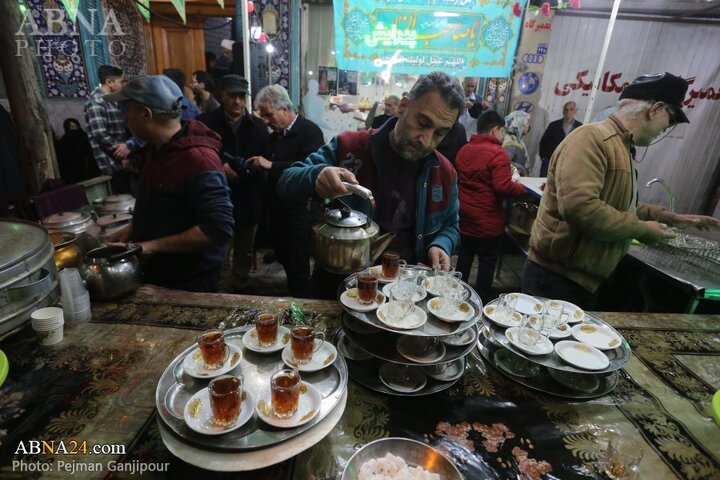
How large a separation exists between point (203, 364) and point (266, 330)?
23 centimetres

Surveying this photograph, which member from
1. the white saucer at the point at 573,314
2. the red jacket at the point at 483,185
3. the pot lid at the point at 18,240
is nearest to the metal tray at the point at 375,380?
the white saucer at the point at 573,314

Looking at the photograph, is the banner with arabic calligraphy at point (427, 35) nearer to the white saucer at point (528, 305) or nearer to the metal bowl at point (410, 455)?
the white saucer at point (528, 305)

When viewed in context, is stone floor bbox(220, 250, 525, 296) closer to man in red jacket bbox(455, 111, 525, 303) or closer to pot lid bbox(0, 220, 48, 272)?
man in red jacket bbox(455, 111, 525, 303)

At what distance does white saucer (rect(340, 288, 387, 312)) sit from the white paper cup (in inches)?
45.4

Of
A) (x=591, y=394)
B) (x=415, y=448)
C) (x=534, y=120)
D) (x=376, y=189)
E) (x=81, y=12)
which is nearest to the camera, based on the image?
(x=415, y=448)

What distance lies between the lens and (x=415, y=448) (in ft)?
3.41

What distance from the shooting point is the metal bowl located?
0.99 meters

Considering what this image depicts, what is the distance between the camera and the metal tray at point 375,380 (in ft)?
4.38

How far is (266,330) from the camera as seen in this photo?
135 cm

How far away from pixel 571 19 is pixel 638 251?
4.99 meters

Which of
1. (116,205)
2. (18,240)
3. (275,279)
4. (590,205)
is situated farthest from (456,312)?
(275,279)

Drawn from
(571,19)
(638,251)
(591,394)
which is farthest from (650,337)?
(571,19)

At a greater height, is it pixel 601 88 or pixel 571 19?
pixel 571 19

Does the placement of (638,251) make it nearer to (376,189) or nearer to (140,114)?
(376,189)
